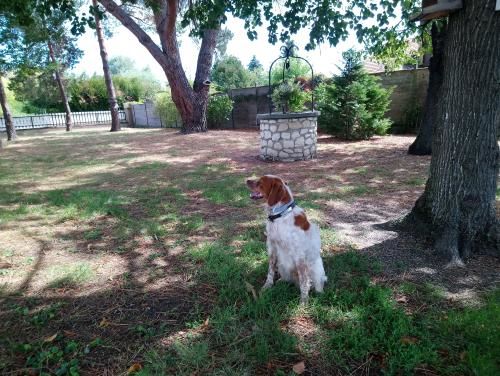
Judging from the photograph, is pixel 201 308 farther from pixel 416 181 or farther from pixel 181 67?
Result: pixel 181 67

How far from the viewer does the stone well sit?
8164 mm

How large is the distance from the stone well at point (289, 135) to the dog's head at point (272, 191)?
5.65 meters

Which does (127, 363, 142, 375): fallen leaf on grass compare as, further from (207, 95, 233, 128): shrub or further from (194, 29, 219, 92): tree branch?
(207, 95, 233, 128): shrub

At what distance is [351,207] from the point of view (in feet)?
15.6

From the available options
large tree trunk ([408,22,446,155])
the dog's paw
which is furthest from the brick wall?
the dog's paw

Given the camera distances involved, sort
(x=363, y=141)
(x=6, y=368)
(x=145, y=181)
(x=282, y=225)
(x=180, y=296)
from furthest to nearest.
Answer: (x=363, y=141) < (x=145, y=181) < (x=180, y=296) < (x=282, y=225) < (x=6, y=368)

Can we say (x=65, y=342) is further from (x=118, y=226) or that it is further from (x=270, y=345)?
(x=118, y=226)

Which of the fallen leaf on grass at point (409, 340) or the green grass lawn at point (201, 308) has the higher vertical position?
the green grass lawn at point (201, 308)

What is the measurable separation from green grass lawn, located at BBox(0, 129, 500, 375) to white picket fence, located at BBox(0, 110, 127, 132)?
25.7 m

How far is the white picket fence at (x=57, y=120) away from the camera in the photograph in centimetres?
2717

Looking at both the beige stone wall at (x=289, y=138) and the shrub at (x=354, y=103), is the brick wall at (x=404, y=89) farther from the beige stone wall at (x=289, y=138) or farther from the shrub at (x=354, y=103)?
the beige stone wall at (x=289, y=138)

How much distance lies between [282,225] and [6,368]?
196 cm

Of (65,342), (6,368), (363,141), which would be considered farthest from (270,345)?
(363,141)

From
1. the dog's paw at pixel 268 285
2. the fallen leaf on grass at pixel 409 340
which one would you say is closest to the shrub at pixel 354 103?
the dog's paw at pixel 268 285
